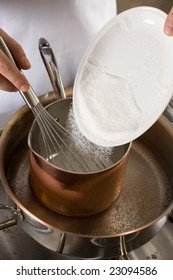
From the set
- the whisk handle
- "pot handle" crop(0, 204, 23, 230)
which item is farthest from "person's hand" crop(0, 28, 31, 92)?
"pot handle" crop(0, 204, 23, 230)

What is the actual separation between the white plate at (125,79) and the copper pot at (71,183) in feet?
0.13

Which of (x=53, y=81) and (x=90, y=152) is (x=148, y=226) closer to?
(x=90, y=152)

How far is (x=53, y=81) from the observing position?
547 mm

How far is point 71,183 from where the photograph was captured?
0.45 meters

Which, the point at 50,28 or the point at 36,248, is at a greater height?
the point at 50,28

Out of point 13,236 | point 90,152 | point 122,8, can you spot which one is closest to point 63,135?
point 90,152

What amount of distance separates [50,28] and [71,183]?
0.29 meters

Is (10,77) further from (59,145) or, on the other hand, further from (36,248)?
(36,248)

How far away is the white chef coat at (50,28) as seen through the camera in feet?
1.98

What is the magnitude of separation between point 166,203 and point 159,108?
0.51 feet

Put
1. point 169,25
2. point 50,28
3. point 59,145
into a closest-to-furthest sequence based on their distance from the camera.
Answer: point 169,25 < point 59,145 < point 50,28

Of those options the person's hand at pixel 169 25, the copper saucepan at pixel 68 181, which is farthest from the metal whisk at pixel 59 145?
the person's hand at pixel 169 25

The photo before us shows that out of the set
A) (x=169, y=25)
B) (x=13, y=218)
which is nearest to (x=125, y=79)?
(x=169, y=25)

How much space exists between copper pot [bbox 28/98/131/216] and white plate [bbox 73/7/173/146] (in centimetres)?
4
